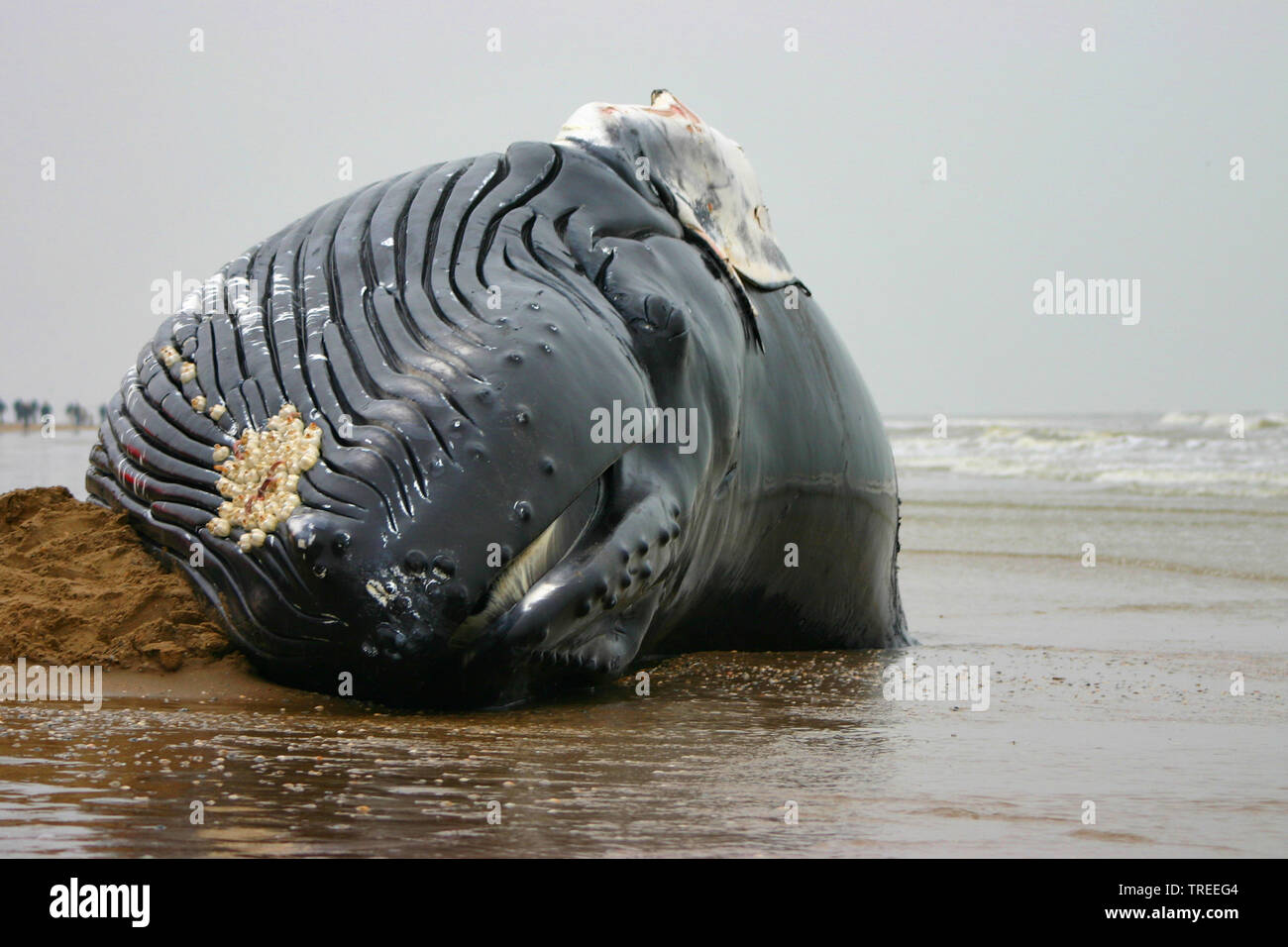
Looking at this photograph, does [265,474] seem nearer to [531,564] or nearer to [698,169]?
[531,564]

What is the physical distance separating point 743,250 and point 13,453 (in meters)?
13.8

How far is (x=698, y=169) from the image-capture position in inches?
224

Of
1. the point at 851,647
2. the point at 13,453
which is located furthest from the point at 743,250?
the point at 13,453

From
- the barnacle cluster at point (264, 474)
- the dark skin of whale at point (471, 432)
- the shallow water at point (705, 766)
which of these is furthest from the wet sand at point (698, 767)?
the barnacle cluster at point (264, 474)

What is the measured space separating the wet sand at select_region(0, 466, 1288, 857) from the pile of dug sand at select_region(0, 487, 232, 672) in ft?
0.30

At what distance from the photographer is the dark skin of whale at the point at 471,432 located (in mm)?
4062

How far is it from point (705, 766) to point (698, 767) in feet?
0.07

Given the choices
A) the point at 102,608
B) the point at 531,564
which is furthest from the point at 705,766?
the point at 102,608

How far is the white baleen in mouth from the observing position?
5.34 metres

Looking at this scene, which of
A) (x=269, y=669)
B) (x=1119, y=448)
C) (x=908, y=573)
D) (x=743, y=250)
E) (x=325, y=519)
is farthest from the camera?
(x=1119, y=448)

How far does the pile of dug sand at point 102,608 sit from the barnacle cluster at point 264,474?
0.35 m

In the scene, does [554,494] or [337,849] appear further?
[554,494]

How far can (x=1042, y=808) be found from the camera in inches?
135
